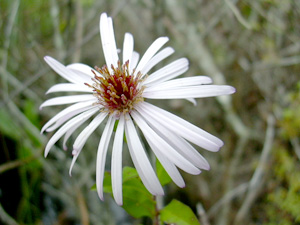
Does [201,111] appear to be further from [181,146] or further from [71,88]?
[181,146]

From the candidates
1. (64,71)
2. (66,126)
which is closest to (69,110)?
(66,126)

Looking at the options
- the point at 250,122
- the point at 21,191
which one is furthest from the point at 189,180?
the point at 21,191

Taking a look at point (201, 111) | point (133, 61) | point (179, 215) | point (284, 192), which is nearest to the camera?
point (179, 215)

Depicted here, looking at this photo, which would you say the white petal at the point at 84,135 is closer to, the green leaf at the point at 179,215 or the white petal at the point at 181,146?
the white petal at the point at 181,146

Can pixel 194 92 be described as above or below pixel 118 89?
below

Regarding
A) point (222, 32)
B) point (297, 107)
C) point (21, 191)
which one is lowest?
point (297, 107)

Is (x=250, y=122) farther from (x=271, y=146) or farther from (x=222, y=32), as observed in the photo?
(x=222, y=32)

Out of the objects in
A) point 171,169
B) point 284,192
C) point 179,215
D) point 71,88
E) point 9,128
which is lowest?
point 284,192
